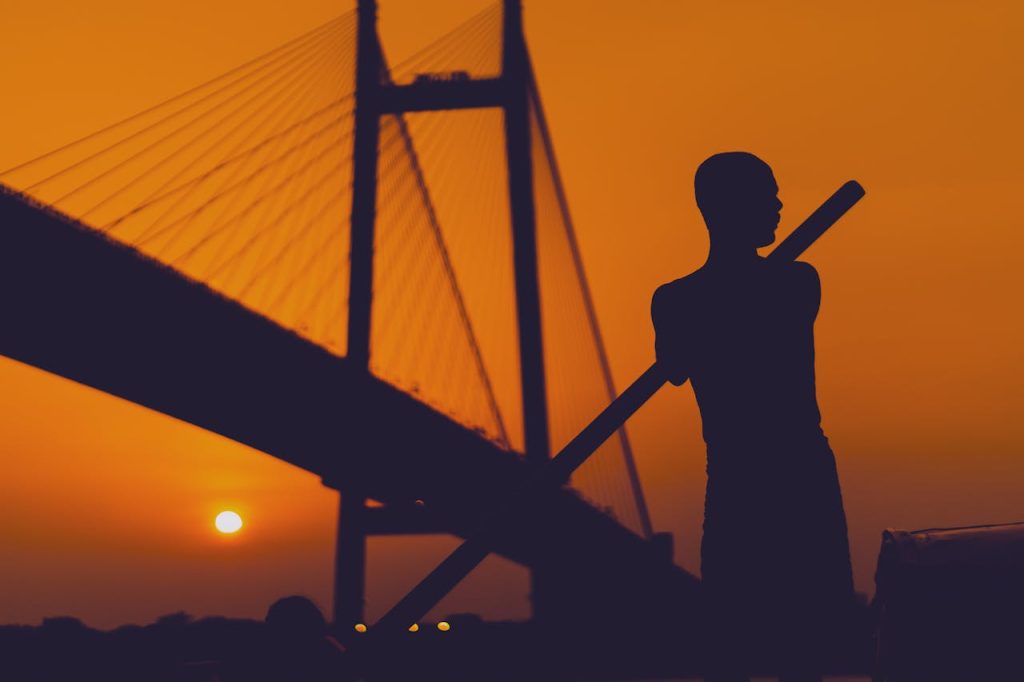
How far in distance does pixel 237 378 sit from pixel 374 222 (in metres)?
4.06

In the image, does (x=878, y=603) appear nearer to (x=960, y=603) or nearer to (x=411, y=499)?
(x=960, y=603)

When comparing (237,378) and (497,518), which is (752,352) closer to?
(497,518)

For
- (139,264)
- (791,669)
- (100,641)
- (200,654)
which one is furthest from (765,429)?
(139,264)

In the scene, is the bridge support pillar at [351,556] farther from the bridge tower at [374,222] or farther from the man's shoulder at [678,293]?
the man's shoulder at [678,293]

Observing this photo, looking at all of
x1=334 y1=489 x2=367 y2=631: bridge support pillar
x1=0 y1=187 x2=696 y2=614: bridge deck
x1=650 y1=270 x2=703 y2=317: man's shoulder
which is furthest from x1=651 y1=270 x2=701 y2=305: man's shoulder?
x1=334 y1=489 x2=367 y2=631: bridge support pillar

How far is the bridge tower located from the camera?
40.5 feet

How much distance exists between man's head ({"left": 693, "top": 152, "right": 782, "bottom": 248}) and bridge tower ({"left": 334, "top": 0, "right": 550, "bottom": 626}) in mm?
9648

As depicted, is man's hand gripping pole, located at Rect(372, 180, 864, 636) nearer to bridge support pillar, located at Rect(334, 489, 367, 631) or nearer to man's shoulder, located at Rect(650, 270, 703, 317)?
man's shoulder, located at Rect(650, 270, 703, 317)

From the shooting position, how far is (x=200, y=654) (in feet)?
23.7

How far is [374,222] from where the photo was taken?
533 inches

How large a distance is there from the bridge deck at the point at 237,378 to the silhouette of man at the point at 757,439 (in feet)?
17.6

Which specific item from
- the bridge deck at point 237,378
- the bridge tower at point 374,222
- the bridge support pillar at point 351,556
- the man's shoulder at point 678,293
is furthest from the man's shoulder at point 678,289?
the bridge support pillar at point 351,556

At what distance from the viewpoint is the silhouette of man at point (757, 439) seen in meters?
1.67

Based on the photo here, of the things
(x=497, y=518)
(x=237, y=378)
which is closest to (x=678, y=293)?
(x=497, y=518)
